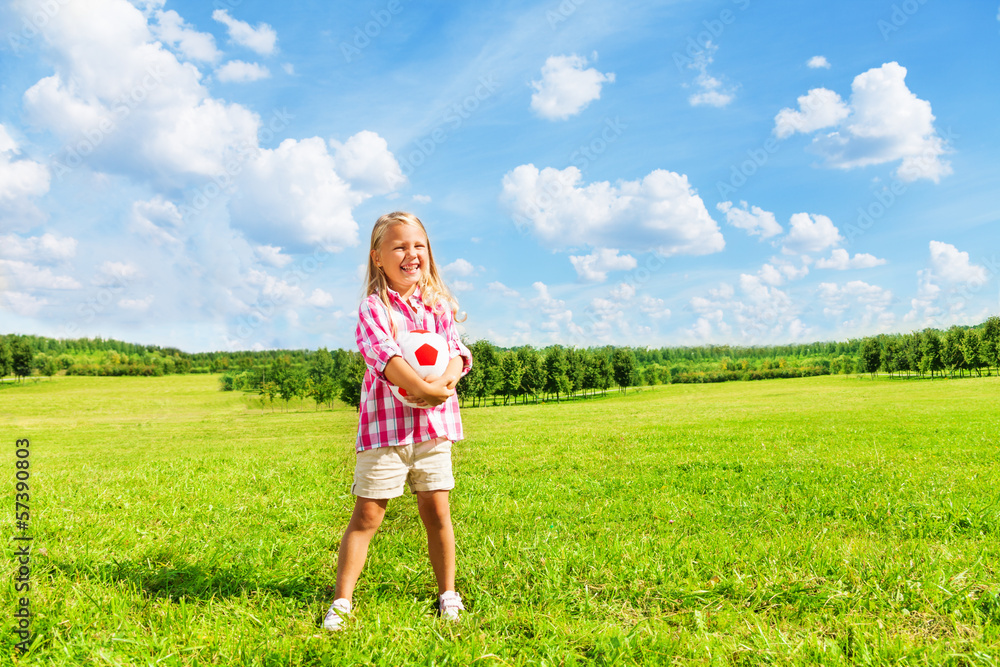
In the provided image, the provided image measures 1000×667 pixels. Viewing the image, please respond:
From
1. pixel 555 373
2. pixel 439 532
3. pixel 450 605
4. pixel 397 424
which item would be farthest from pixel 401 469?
pixel 555 373

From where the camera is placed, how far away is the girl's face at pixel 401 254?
3.59 meters

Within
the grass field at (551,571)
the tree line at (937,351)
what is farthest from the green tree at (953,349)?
the grass field at (551,571)

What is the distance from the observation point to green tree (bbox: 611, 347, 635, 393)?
243 feet

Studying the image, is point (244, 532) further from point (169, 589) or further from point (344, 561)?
point (344, 561)

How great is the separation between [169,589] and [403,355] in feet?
8.19

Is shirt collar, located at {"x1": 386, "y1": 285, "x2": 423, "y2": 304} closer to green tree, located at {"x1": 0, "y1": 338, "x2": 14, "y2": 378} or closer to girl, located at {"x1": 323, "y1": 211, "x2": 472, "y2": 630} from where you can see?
girl, located at {"x1": 323, "y1": 211, "x2": 472, "y2": 630}

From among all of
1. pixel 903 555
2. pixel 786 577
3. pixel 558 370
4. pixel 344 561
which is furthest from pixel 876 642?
pixel 558 370

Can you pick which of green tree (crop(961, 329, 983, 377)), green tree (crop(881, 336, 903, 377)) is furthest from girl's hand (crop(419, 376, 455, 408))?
green tree (crop(881, 336, 903, 377))

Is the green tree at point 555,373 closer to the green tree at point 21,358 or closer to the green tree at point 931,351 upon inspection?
the green tree at point 931,351

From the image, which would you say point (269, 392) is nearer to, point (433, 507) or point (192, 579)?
point (192, 579)

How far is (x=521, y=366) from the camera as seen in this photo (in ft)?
211

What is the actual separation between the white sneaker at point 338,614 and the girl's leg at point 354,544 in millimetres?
38

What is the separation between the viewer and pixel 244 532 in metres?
5.21

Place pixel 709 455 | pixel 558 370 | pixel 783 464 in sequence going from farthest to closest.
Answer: pixel 558 370, pixel 709 455, pixel 783 464
